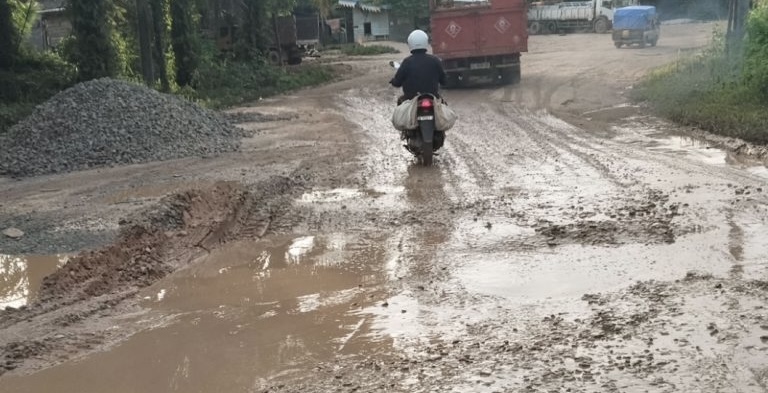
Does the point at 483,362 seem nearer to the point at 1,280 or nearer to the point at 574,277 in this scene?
the point at 574,277

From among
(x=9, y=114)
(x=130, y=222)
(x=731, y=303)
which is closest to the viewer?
(x=731, y=303)

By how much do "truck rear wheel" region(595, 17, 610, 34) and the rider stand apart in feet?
124

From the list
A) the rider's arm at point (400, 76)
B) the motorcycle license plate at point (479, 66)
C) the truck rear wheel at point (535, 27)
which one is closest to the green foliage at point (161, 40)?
the motorcycle license plate at point (479, 66)

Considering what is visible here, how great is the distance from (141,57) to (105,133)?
29.9 feet

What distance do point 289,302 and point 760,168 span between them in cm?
666

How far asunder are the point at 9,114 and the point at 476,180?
13.0m

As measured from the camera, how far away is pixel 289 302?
602 cm

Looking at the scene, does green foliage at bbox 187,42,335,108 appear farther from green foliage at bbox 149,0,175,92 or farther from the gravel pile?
the gravel pile

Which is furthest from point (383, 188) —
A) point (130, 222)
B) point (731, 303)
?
point (731, 303)

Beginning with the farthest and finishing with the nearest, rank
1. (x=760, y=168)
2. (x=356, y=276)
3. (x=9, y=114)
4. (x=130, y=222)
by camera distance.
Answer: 1. (x=9, y=114)
2. (x=760, y=168)
3. (x=130, y=222)
4. (x=356, y=276)

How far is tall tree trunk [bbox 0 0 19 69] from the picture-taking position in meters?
22.6

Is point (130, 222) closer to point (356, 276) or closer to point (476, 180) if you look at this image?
point (356, 276)

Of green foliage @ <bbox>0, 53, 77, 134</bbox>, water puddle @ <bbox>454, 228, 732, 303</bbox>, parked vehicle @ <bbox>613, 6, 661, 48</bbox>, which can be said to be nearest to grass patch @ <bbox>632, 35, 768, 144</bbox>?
water puddle @ <bbox>454, 228, 732, 303</bbox>

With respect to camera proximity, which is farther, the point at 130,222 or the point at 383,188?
the point at 383,188
